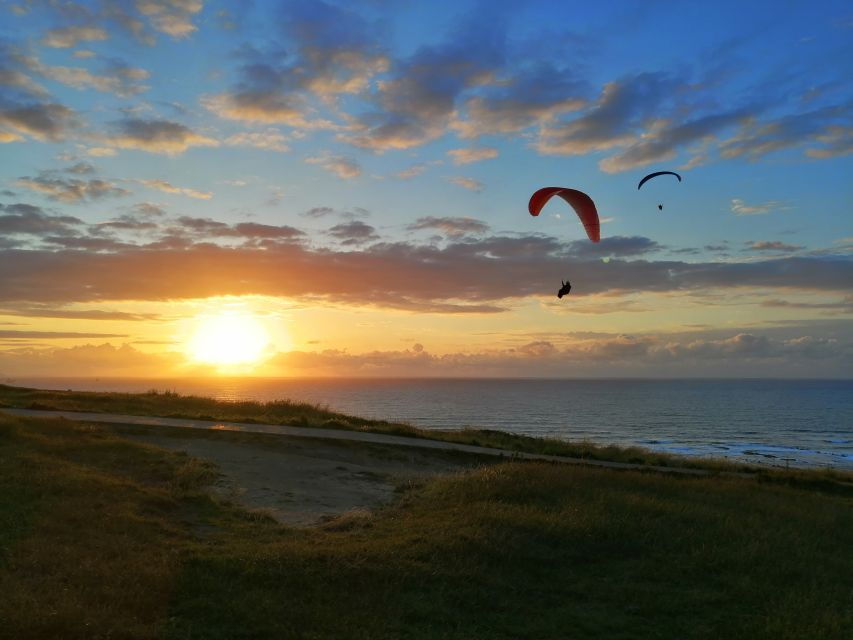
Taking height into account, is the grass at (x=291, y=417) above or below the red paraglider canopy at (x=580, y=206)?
below

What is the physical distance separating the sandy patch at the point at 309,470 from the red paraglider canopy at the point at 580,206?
362 inches

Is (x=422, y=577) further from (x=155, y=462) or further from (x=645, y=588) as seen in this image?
(x=155, y=462)

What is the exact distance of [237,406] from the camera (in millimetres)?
35781

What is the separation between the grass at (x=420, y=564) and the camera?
8398mm

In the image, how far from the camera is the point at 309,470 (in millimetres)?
20562

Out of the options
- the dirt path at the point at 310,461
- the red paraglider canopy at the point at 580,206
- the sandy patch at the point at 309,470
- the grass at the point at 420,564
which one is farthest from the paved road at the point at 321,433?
the red paraglider canopy at the point at 580,206

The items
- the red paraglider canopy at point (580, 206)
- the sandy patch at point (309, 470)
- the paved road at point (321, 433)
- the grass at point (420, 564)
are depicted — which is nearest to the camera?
the grass at point (420, 564)

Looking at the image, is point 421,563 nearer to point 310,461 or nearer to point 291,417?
point 310,461

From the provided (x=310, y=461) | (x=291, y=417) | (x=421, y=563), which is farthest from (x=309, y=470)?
(x=291, y=417)

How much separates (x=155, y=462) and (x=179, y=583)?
10.5 metres

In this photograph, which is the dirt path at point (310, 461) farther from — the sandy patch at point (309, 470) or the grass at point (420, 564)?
the grass at point (420, 564)

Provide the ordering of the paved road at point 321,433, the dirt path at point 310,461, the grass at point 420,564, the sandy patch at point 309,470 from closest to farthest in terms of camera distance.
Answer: the grass at point 420,564 < the sandy patch at point 309,470 < the dirt path at point 310,461 < the paved road at point 321,433

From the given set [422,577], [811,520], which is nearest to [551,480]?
[811,520]

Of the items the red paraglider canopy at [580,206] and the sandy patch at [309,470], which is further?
the red paraglider canopy at [580,206]
